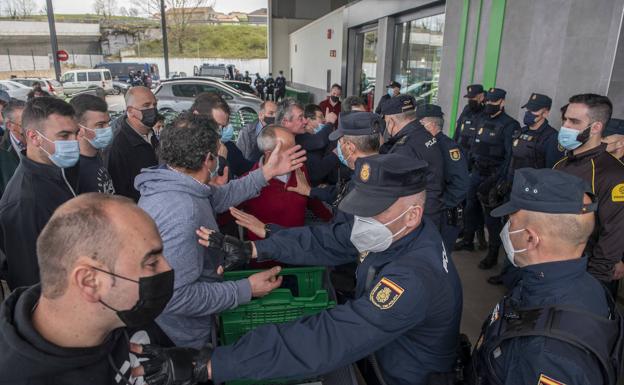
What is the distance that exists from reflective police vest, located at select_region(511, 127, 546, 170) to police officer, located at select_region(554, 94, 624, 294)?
1.16m

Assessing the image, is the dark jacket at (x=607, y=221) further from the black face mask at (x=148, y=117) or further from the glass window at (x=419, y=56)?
the glass window at (x=419, y=56)

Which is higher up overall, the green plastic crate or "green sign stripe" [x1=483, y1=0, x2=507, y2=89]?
"green sign stripe" [x1=483, y1=0, x2=507, y2=89]

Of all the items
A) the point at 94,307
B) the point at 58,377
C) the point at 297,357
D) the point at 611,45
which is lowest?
the point at 297,357

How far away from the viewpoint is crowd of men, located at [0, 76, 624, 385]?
1.10m

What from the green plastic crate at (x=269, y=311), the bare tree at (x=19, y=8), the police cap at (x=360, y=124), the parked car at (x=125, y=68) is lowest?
the green plastic crate at (x=269, y=311)

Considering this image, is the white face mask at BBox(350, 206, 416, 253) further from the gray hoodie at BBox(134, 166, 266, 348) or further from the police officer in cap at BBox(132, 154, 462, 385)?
the gray hoodie at BBox(134, 166, 266, 348)

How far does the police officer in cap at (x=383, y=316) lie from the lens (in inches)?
56.7

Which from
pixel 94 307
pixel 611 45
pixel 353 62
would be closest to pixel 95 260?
pixel 94 307

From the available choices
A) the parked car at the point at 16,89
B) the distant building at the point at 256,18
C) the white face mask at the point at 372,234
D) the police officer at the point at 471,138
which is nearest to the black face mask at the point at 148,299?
the white face mask at the point at 372,234

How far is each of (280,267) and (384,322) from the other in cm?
73

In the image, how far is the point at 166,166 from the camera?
2.05 metres

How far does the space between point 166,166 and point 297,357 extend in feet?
3.89

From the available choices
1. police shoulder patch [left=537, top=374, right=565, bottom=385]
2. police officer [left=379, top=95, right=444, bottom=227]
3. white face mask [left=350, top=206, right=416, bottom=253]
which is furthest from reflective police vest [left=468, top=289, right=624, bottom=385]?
police officer [left=379, top=95, right=444, bottom=227]

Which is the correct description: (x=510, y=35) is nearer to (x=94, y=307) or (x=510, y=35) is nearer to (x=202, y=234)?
(x=202, y=234)
